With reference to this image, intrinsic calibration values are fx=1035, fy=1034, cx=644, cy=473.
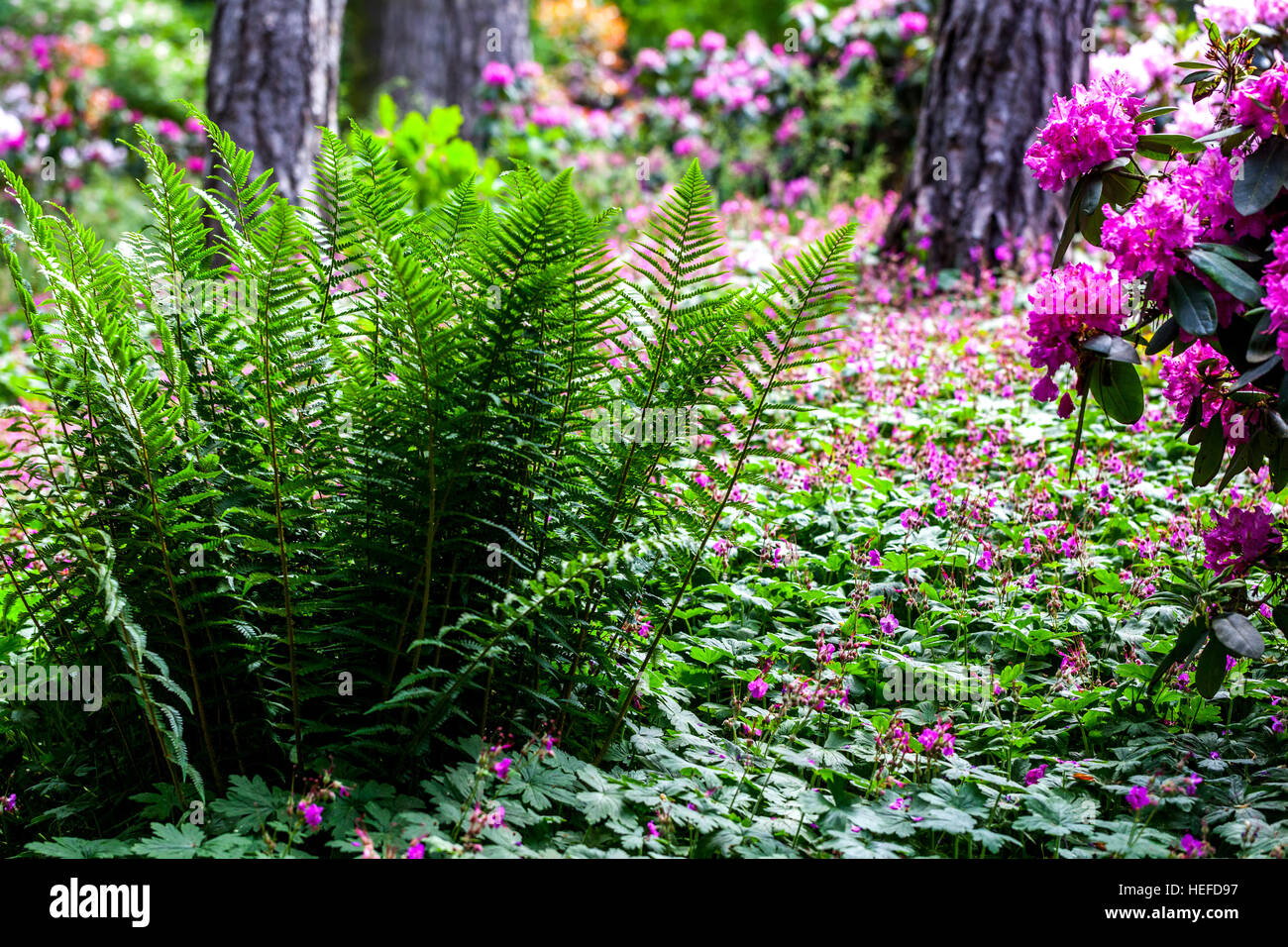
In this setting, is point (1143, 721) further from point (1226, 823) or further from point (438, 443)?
point (438, 443)

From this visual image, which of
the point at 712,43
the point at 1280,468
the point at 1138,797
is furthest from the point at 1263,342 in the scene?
the point at 712,43

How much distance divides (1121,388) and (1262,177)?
0.49 m

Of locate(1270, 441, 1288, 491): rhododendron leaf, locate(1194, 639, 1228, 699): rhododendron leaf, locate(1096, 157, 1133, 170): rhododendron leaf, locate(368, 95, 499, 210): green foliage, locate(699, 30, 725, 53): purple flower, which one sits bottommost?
locate(1194, 639, 1228, 699): rhododendron leaf

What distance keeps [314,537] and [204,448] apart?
1.00 feet

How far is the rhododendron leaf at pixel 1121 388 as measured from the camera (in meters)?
2.21

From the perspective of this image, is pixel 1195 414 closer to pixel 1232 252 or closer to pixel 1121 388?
→ pixel 1121 388

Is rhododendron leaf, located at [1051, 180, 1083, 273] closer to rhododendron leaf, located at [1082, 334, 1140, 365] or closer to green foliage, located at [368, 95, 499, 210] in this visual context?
rhododendron leaf, located at [1082, 334, 1140, 365]

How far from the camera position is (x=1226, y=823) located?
79.2 inches

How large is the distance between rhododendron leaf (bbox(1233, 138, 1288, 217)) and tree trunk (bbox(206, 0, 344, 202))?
4.52m

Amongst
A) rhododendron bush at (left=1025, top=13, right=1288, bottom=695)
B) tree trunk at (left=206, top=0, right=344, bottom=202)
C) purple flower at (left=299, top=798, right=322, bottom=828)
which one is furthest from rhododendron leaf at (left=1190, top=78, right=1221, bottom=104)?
tree trunk at (left=206, top=0, right=344, bottom=202)

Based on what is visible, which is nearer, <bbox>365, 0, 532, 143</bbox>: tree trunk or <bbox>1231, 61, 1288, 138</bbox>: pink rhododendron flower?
<bbox>1231, 61, 1288, 138</bbox>: pink rhododendron flower

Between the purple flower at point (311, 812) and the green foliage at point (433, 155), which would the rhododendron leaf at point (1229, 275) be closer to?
the purple flower at point (311, 812)

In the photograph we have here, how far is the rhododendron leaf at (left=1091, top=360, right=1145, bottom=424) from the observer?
2.21m
